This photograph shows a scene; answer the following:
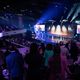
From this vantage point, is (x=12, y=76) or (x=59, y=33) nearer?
(x=12, y=76)

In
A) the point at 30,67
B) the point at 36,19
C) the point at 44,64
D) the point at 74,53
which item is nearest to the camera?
the point at 30,67

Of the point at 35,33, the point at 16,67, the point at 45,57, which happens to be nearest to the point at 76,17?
the point at 35,33

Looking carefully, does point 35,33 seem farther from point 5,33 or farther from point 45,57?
point 45,57

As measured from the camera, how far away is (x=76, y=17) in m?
24.9

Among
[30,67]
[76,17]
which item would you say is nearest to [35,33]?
[76,17]

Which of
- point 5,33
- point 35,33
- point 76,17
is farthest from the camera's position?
point 35,33

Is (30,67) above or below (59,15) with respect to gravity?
below

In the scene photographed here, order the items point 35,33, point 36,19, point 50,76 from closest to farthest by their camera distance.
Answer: point 50,76 < point 35,33 < point 36,19

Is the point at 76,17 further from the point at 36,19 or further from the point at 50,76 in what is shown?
the point at 50,76

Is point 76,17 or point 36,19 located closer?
point 76,17

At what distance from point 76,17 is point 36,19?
6.74 meters

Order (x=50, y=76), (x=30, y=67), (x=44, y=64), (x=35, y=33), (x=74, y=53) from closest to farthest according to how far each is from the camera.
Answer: (x=30, y=67) < (x=50, y=76) < (x=44, y=64) < (x=74, y=53) < (x=35, y=33)

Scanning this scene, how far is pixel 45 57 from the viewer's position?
25.3ft

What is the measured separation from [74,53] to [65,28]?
15.7 metres
